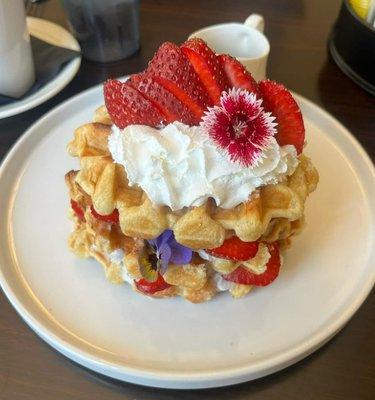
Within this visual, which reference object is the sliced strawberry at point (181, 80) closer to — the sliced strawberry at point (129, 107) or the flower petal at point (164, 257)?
the sliced strawberry at point (129, 107)

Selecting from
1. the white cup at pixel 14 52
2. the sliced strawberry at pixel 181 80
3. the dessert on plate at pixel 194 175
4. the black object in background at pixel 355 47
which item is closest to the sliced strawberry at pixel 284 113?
the dessert on plate at pixel 194 175

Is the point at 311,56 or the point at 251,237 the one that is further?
the point at 311,56

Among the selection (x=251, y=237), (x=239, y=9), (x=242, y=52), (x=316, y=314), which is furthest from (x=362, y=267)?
(x=239, y=9)

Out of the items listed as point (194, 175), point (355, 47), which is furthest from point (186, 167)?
point (355, 47)

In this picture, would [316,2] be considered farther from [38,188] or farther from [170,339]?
[170,339]

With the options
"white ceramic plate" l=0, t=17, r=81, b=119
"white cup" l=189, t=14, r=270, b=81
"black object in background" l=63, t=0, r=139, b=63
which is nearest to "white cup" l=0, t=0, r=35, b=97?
"white ceramic plate" l=0, t=17, r=81, b=119

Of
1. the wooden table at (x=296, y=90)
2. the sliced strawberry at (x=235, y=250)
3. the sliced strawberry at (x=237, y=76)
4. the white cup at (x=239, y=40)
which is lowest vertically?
the wooden table at (x=296, y=90)

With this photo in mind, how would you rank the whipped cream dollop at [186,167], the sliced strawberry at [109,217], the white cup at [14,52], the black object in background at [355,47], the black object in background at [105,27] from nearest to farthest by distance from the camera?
1. the whipped cream dollop at [186,167]
2. the sliced strawberry at [109,217]
3. the white cup at [14,52]
4. the black object in background at [355,47]
5. the black object in background at [105,27]

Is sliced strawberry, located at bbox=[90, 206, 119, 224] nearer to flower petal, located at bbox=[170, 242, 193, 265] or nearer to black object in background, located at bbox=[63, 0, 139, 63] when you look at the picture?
flower petal, located at bbox=[170, 242, 193, 265]
